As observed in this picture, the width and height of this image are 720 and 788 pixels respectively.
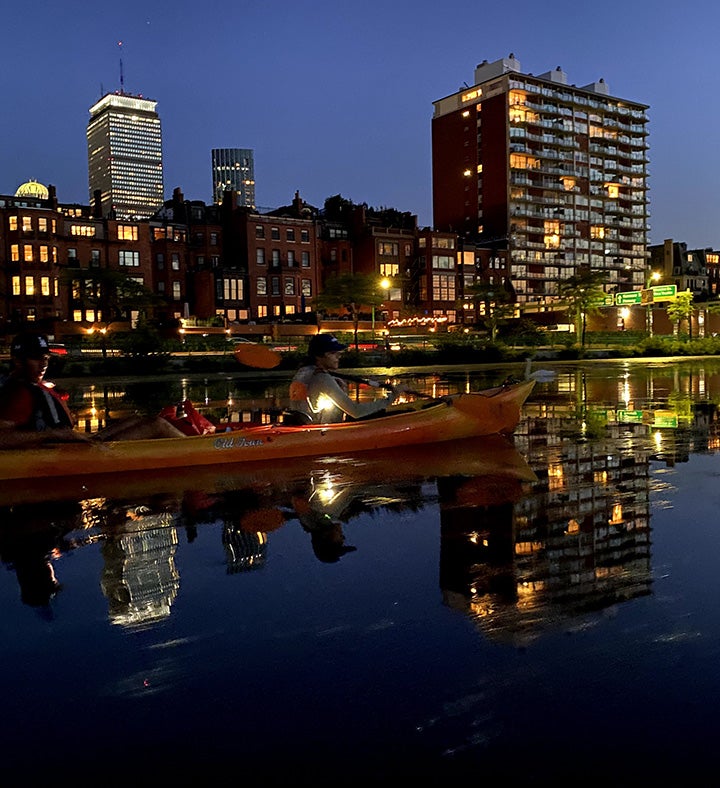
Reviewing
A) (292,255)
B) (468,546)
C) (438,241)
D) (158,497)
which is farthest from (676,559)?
(438,241)

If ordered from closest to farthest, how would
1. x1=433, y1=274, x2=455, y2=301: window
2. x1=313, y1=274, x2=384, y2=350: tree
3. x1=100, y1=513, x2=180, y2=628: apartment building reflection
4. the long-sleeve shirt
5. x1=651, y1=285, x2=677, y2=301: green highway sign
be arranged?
1. x1=100, y1=513, x2=180, y2=628: apartment building reflection
2. the long-sleeve shirt
3. x1=313, y1=274, x2=384, y2=350: tree
4. x1=651, y1=285, x2=677, y2=301: green highway sign
5. x1=433, y1=274, x2=455, y2=301: window

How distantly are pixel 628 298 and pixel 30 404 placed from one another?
249ft

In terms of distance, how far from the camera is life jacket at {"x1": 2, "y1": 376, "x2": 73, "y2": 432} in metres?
8.92

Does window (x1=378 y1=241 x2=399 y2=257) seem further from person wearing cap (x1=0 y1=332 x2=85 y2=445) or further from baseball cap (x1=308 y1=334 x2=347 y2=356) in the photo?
person wearing cap (x1=0 y1=332 x2=85 y2=445)

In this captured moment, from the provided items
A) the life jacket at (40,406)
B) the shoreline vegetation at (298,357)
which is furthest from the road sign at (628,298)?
the life jacket at (40,406)

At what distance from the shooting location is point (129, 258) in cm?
7294

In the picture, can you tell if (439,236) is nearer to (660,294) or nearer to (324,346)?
(660,294)

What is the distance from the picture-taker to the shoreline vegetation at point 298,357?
36.2 meters

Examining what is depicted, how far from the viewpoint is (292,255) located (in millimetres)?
80188

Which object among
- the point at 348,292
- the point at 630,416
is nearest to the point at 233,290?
the point at 348,292

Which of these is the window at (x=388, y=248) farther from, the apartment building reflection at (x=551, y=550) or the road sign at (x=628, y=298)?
the apartment building reflection at (x=551, y=550)

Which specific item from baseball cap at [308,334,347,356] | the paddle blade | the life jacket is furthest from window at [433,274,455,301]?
the life jacket

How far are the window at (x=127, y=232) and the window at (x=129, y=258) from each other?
1374 millimetres

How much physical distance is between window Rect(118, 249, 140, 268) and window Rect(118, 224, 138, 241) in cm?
137
